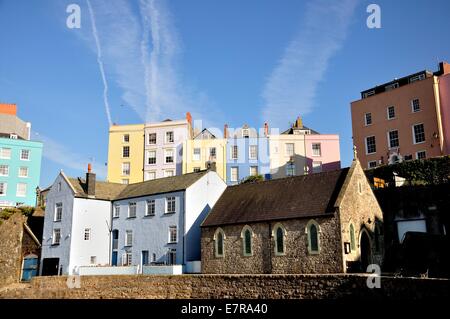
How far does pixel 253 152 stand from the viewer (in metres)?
56.9

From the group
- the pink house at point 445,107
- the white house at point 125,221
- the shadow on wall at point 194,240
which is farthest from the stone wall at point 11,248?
the pink house at point 445,107

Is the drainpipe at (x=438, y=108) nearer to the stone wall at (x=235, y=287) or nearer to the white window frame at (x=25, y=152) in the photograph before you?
the stone wall at (x=235, y=287)

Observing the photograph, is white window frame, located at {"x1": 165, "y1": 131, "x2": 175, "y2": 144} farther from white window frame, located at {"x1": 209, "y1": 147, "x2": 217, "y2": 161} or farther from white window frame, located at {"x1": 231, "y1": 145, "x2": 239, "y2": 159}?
white window frame, located at {"x1": 231, "y1": 145, "x2": 239, "y2": 159}

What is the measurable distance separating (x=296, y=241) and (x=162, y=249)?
13.6 m

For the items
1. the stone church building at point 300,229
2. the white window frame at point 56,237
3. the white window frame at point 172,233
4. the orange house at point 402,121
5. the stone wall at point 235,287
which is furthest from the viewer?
the orange house at point 402,121

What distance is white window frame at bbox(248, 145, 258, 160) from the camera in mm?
56750

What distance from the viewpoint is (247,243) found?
3234 centimetres

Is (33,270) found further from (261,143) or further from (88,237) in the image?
(261,143)

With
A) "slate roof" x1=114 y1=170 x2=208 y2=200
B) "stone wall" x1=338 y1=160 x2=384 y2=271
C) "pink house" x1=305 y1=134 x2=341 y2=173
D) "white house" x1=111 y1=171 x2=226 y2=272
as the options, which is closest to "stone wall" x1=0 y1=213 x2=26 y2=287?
"white house" x1=111 y1=171 x2=226 y2=272

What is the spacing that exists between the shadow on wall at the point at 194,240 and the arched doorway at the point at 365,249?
13.8 m

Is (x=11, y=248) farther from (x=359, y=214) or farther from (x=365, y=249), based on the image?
(x=365, y=249)

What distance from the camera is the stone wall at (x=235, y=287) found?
2030cm

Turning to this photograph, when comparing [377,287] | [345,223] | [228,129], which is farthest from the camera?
[228,129]
